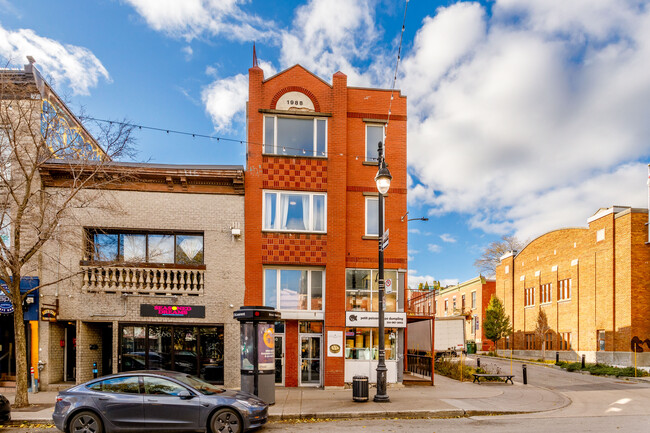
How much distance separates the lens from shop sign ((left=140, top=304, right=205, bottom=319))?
55.9ft

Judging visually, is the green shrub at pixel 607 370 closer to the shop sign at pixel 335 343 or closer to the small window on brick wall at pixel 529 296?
the small window on brick wall at pixel 529 296

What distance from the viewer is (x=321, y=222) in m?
18.3

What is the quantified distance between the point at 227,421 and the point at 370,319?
28.2 ft

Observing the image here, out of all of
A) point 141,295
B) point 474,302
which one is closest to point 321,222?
point 141,295

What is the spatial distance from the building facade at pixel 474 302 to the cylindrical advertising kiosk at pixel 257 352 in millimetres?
38098

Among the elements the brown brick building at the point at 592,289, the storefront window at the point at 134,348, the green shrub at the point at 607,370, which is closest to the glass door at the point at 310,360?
the storefront window at the point at 134,348

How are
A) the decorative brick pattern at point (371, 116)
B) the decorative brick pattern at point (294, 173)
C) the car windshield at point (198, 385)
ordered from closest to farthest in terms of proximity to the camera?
the car windshield at point (198, 385) < the decorative brick pattern at point (294, 173) < the decorative brick pattern at point (371, 116)

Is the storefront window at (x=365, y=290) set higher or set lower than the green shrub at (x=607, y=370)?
higher

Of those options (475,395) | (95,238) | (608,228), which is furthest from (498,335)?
(95,238)

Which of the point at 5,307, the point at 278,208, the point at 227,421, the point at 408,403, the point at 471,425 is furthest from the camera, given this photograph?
the point at 278,208

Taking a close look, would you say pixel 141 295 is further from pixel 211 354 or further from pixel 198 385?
pixel 198 385

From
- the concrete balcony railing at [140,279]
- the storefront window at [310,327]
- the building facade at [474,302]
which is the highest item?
the concrete balcony railing at [140,279]

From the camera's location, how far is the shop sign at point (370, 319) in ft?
58.6

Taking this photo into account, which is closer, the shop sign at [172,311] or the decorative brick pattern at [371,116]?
the shop sign at [172,311]
